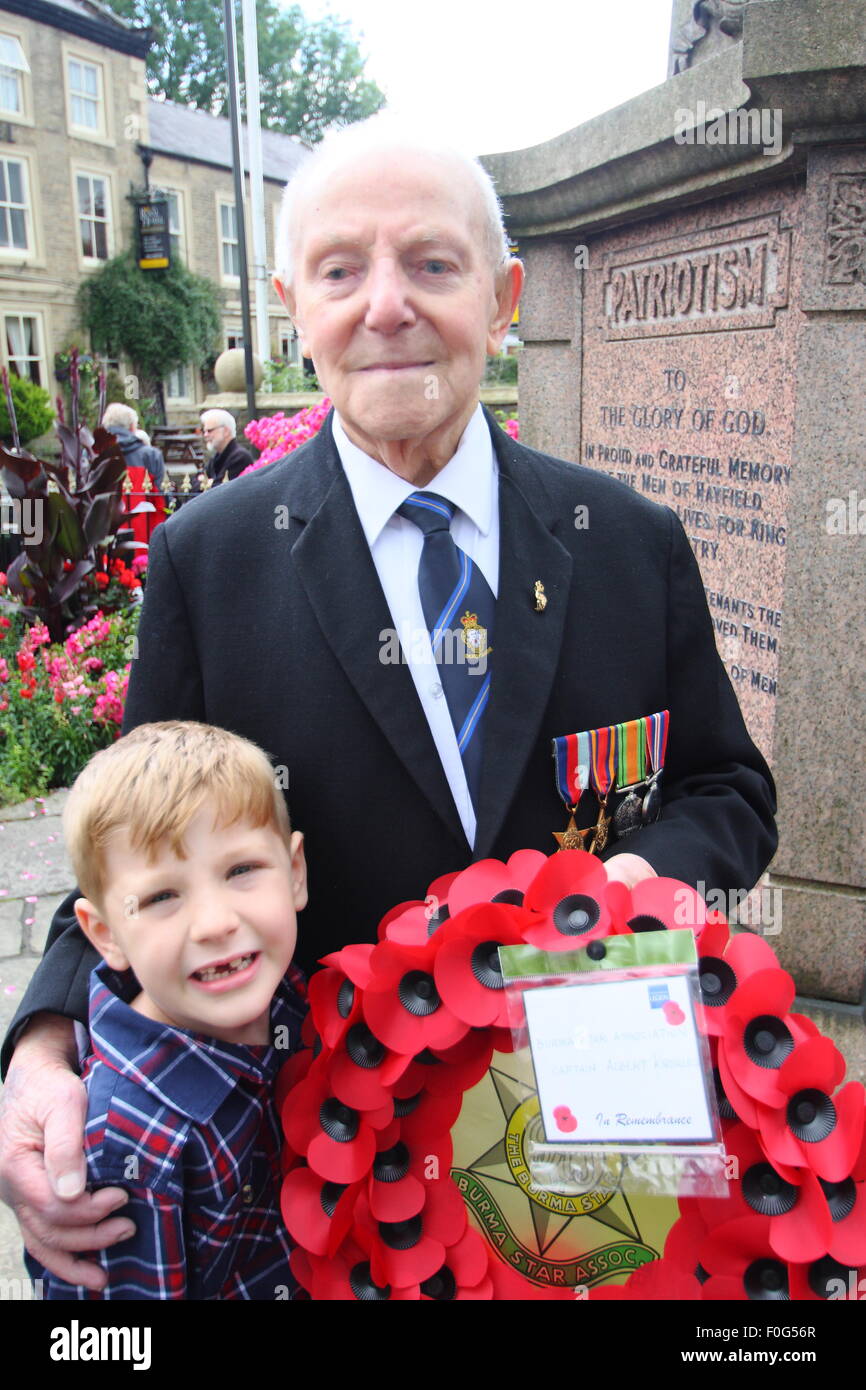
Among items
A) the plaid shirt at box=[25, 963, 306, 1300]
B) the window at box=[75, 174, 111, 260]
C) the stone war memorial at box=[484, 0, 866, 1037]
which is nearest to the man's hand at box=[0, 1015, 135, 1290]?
the plaid shirt at box=[25, 963, 306, 1300]

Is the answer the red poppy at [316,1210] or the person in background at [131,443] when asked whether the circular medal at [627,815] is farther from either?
the person in background at [131,443]

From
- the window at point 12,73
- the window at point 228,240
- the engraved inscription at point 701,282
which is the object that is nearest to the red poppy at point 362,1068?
the engraved inscription at point 701,282

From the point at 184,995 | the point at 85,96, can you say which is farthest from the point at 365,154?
the point at 85,96

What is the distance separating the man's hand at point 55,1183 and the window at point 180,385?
31012 mm

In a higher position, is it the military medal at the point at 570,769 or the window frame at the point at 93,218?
the window frame at the point at 93,218

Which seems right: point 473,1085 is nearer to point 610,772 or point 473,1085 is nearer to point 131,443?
point 610,772

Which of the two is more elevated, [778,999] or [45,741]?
[778,999]

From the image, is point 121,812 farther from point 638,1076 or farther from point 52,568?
point 52,568

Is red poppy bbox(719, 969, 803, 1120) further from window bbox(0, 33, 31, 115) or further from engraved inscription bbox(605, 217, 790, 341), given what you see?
window bbox(0, 33, 31, 115)

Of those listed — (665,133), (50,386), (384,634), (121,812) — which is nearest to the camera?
(121,812)

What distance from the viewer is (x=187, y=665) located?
1699 mm

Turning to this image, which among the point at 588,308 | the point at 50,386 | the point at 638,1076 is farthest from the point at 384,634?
the point at 50,386

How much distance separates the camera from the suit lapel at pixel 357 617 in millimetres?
1594

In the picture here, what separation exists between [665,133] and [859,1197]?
3172 millimetres
